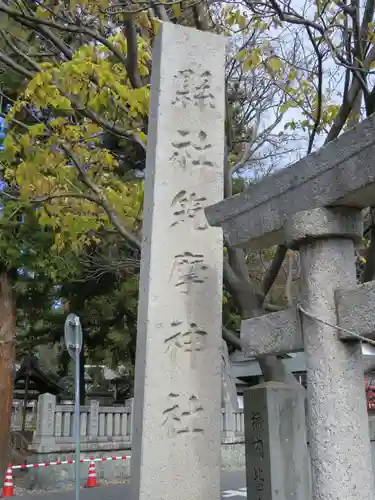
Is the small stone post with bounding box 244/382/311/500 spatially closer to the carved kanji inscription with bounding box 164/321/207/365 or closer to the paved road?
the carved kanji inscription with bounding box 164/321/207/365

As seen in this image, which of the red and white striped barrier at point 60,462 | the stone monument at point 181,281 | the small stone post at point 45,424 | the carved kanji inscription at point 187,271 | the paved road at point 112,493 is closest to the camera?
the stone monument at point 181,281

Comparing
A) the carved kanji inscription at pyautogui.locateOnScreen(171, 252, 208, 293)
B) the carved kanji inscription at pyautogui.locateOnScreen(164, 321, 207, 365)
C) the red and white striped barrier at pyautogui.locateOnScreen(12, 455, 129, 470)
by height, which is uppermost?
the carved kanji inscription at pyautogui.locateOnScreen(171, 252, 208, 293)

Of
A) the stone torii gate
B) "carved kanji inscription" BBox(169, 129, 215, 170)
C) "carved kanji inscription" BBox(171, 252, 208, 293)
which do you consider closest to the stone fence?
"carved kanji inscription" BBox(171, 252, 208, 293)

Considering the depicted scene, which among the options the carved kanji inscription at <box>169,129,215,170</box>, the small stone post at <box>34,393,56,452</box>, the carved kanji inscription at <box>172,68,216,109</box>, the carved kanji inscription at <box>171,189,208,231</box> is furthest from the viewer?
the small stone post at <box>34,393,56,452</box>

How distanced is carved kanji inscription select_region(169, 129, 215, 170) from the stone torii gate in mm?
1346

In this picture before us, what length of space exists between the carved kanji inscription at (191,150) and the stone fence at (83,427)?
849 centimetres

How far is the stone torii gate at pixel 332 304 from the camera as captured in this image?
9.41 ft

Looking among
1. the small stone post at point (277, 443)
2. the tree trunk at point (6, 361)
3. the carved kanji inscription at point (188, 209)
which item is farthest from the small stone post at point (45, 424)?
the carved kanji inscription at point (188, 209)

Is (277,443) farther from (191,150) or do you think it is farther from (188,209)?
(191,150)

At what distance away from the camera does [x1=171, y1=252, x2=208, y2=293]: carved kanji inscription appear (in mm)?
4309

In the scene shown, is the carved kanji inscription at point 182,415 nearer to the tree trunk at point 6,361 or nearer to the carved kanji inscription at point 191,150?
the carved kanji inscription at point 191,150

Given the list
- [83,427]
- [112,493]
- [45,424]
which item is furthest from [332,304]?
[83,427]

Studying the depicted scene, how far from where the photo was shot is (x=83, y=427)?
1334 cm

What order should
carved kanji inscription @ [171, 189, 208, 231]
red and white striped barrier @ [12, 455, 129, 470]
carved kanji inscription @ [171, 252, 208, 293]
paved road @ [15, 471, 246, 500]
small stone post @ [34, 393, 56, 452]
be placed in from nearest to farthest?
1. carved kanji inscription @ [171, 252, 208, 293]
2. carved kanji inscription @ [171, 189, 208, 231]
3. paved road @ [15, 471, 246, 500]
4. red and white striped barrier @ [12, 455, 129, 470]
5. small stone post @ [34, 393, 56, 452]
